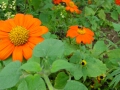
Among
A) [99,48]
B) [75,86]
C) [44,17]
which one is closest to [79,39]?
[99,48]

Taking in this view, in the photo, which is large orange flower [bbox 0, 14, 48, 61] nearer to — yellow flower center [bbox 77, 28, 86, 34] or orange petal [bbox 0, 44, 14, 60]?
orange petal [bbox 0, 44, 14, 60]

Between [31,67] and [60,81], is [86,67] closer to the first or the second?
[60,81]

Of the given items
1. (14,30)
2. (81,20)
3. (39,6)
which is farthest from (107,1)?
(14,30)

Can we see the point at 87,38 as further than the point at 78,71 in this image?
Yes

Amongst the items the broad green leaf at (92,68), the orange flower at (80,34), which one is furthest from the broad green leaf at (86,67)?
the orange flower at (80,34)

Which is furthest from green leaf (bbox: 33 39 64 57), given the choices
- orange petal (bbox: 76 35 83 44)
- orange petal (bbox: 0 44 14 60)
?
orange petal (bbox: 76 35 83 44)

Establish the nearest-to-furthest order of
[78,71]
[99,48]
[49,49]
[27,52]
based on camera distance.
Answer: [49,49]
[27,52]
[78,71]
[99,48]
